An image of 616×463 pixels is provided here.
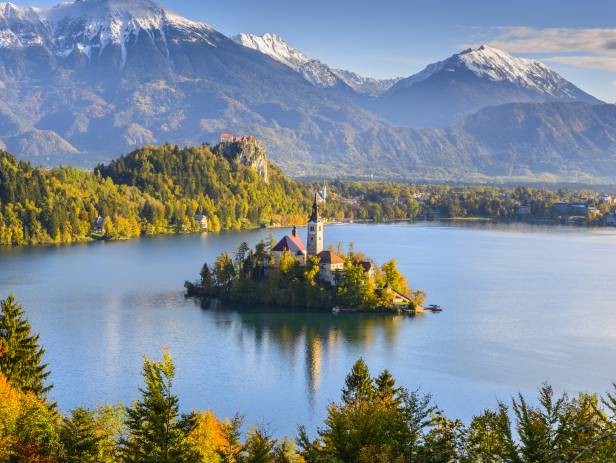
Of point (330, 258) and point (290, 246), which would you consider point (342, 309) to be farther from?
point (290, 246)

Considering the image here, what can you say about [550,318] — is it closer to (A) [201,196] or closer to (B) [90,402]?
(B) [90,402]

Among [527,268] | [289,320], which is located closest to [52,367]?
[289,320]

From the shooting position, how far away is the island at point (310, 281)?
49081 mm

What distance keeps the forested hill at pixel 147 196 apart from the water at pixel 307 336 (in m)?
14.9

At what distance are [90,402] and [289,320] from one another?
1640 cm

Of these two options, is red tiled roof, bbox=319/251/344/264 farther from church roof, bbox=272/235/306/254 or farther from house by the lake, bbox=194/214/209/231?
house by the lake, bbox=194/214/209/231

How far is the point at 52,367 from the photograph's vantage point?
35.9 m

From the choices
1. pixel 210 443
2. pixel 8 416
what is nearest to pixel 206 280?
pixel 8 416

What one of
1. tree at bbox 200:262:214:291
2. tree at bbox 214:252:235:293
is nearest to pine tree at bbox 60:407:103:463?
tree at bbox 200:262:214:291

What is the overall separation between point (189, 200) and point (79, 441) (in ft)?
294

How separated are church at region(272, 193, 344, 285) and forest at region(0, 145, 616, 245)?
1487 inches

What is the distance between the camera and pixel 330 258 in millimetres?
50594

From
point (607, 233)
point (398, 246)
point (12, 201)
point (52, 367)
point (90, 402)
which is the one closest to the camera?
point (90, 402)

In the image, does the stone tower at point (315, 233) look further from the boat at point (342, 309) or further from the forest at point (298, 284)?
the boat at point (342, 309)
